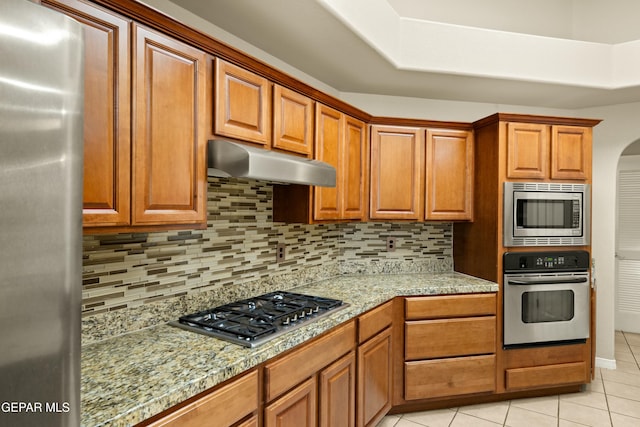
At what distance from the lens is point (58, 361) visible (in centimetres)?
71

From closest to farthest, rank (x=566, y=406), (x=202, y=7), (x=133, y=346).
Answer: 1. (x=133, y=346)
2. (x=202, y=7)
3. (x=566, y=406)

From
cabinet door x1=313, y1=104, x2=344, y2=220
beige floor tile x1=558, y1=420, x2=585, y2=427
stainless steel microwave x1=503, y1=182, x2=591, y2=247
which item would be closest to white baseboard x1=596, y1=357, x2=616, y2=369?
beige floor tile x1=558, y1=420, x2=585, y2=427

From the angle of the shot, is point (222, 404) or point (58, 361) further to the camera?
point (222, 404)

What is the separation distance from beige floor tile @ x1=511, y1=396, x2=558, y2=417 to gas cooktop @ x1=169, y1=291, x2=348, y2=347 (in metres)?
1.77

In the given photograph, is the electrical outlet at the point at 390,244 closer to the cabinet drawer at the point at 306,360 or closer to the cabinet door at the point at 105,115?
the cabinet drawer at the point at 306,360

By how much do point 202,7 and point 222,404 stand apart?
1.83 meters

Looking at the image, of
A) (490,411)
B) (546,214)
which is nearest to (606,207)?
(546,214)

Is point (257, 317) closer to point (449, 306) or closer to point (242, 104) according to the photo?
point (242, 104)

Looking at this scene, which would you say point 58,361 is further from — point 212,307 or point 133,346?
point 212,307

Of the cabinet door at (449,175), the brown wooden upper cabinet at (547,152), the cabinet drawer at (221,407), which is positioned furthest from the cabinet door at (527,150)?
the cabinet drawer at (221,407)

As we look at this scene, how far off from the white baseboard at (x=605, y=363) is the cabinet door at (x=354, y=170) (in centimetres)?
266

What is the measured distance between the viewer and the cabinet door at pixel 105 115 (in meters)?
1.21

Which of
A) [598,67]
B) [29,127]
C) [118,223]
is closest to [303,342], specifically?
[118,223]

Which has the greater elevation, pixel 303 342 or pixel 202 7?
pixel 202 7
